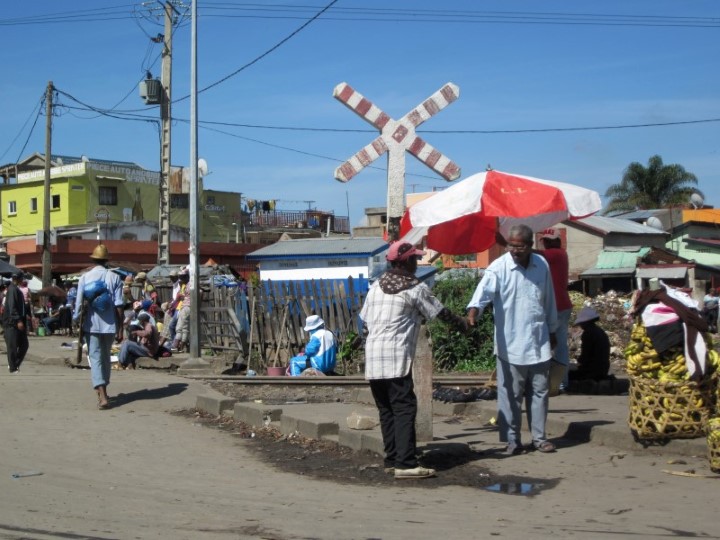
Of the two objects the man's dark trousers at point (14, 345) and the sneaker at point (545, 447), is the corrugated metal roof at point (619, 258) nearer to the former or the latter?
the man's dark trousers at point (14, 345)

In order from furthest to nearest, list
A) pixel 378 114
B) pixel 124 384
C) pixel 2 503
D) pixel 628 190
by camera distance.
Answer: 1. pixel 628 190
2. pixel 124 384
3. pixel 378 114
4. pixel 2 503

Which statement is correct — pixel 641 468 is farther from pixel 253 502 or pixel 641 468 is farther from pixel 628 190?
pixel 628 190

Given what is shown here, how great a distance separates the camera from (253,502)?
6.25 metres

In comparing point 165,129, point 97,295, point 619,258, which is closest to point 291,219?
point 619,258

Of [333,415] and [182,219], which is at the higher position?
[182,219]

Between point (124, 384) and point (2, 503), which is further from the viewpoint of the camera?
point (124, 384)

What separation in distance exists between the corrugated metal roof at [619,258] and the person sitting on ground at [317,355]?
87.8ft

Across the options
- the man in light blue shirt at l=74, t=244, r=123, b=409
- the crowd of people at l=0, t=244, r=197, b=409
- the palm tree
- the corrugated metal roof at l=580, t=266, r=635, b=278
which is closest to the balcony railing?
the palm tree

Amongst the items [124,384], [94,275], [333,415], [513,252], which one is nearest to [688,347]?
[513,252]

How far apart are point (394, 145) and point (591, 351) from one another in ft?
12.9

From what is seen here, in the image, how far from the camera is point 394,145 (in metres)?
8.18

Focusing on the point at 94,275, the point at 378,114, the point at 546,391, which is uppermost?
the point at 378,114

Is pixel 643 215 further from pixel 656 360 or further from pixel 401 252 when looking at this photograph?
pixel 401 252

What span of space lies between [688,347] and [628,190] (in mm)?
53347
